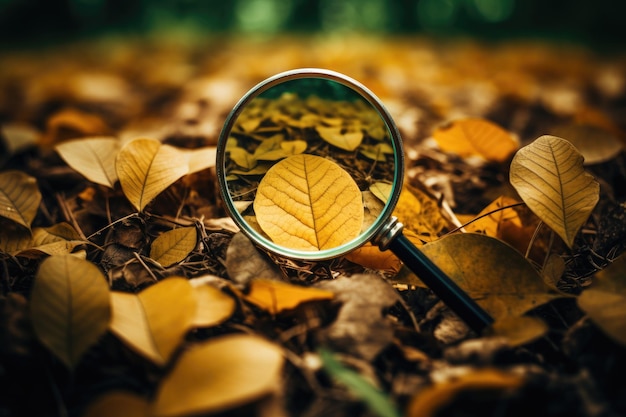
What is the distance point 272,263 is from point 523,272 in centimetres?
56

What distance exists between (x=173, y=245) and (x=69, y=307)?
0.99 ft

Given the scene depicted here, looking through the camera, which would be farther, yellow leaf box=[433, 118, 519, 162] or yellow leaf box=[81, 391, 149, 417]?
yellow leaf box=[433, 118, 519, 162]

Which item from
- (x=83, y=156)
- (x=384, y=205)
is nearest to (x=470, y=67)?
(x=384, y=205)

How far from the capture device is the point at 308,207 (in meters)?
1.00

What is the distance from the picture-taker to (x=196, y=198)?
1.28 metres

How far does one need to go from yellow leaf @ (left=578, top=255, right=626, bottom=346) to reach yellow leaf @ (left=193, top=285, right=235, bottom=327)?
70 centimetres

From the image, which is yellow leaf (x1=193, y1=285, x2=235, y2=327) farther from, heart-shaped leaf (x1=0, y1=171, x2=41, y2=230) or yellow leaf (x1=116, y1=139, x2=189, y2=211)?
heart-shaped leaf (x1=0, y1=171, x2=41, y2=230)

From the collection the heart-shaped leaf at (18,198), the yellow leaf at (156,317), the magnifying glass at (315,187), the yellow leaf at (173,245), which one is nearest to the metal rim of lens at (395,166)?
the magnifying glass at (315,187)

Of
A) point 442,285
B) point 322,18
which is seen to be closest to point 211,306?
point 442,285

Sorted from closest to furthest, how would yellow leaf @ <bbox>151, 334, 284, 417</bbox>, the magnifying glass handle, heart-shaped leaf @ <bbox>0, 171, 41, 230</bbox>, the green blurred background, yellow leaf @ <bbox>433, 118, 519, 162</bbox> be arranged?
yellow leaf @ <bbox>151, 334, 284, 417</bbox> → the magnifying glass handle → heart-shaped leaf @ <bbox>0, 171, 41, 230</bbox> → yellow leaf @ <bbox>433, 118, 519, 162</bbox> → the green blurred background

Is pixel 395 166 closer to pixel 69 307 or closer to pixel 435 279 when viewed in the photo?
pixel 435 279

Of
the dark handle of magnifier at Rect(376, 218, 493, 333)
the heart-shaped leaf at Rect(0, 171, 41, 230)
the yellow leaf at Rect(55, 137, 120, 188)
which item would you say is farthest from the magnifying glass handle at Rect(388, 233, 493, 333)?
the heart-shaped leaf at Rect(0, 171, 41, 230)

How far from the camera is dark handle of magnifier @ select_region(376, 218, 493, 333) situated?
0.84m

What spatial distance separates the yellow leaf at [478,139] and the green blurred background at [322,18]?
5082 millimetres
